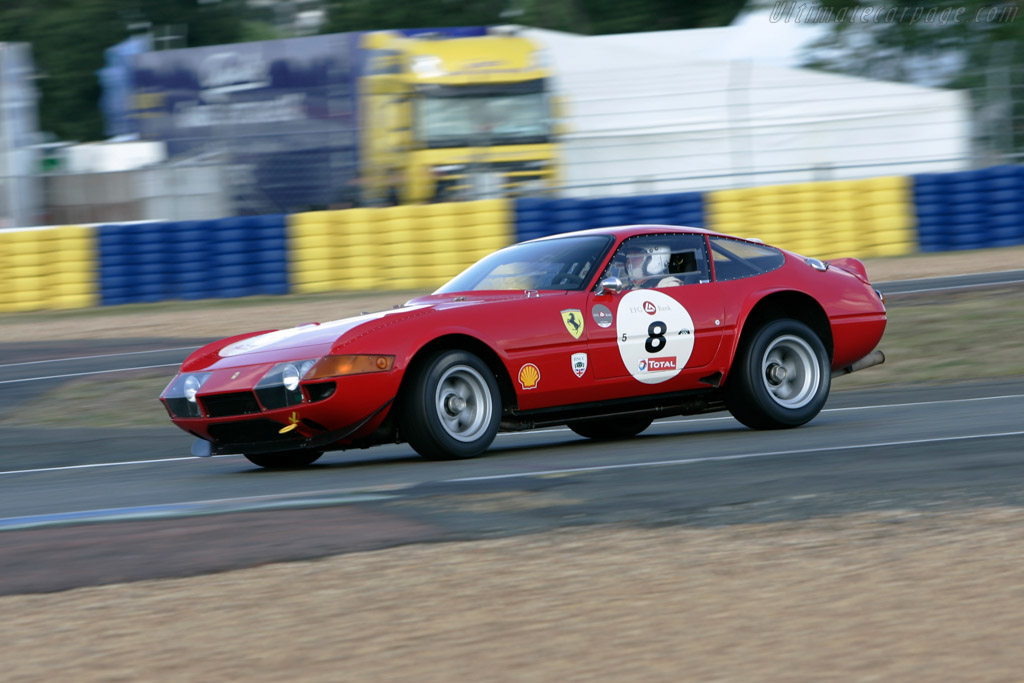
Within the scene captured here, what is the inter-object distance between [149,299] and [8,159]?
4.80 meters

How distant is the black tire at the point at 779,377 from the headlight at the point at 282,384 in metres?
2.61

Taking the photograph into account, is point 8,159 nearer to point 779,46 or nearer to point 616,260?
point 779,46

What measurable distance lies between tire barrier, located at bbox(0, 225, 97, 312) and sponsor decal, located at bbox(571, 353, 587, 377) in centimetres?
1403

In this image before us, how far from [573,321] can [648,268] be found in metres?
0.71

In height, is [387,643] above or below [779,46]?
below

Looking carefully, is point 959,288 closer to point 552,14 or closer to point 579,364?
point 579,364

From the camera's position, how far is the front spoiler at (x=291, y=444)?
6.73 meters

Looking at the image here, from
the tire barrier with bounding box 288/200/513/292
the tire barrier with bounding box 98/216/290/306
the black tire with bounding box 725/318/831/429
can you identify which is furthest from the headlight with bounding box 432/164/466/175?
the black tire with bounding box 725/318/831/429

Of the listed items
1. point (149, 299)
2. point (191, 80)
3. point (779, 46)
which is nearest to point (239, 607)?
point (149, 299)

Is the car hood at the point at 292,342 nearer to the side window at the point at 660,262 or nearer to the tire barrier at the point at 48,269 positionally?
the side window at the point at 660,262

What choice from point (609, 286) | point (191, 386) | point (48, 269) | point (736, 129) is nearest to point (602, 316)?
point (609, 286)

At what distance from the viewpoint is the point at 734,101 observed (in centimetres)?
2175

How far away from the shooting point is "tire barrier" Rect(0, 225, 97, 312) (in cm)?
1961

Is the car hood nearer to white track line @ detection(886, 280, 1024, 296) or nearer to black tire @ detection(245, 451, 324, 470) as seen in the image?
black tire @ detection(245, 451, 324, 470)
